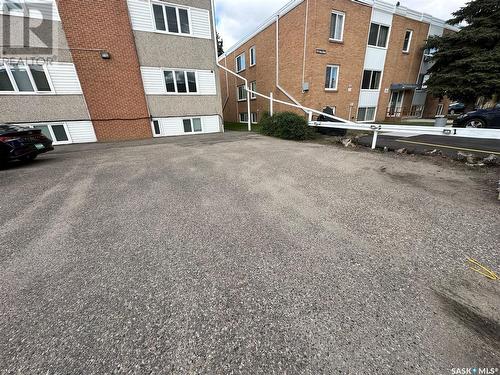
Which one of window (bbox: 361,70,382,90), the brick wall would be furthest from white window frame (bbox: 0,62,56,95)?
window (bbox: 361,70,382,90)

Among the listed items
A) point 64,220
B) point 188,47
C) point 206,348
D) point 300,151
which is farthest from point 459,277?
point 188,47

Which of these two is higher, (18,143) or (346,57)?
(346,57)

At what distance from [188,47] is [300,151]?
9388 mm

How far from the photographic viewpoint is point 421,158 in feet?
19.5

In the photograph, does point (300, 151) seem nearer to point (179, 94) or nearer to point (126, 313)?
point (126, 313)

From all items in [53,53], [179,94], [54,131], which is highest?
[53,53]

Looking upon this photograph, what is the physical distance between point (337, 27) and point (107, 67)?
13328 mm

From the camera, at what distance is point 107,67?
996cm

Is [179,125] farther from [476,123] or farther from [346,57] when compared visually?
[476,123]

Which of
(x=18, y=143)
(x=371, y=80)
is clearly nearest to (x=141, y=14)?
(x=18, y=143)

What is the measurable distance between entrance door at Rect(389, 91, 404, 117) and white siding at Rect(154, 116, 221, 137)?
14.3 meters

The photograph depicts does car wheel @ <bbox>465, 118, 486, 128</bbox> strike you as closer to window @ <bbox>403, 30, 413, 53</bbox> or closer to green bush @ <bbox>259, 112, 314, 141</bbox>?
green bush @ <bbox>259, 112, 314, 141</bbox>

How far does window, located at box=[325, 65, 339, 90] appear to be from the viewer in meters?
13.2

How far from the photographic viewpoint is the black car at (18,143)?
5617 mm
